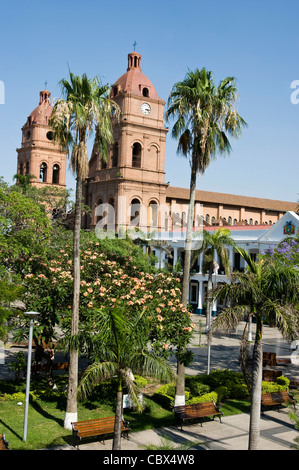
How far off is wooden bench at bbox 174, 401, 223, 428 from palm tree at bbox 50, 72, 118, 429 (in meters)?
3.33

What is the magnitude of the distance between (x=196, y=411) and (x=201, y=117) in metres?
9.74

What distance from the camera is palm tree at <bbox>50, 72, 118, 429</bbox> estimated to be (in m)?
14.2

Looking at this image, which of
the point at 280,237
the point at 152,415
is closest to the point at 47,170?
the point at 280,237

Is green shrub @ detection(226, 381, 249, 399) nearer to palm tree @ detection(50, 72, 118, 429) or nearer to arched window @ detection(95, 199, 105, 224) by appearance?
palm tree @ detection(50, 72, 118, 429)

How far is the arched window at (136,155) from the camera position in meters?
49.8

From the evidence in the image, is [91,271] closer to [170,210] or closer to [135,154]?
[135,154]

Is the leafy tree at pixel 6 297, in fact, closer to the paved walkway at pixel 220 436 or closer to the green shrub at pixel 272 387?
the paved walkway at pixel 220 436

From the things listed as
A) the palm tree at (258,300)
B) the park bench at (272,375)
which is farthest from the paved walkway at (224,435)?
the park bench at (272,375)

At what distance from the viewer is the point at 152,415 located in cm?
1620

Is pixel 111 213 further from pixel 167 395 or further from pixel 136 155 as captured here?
pixel 167 395

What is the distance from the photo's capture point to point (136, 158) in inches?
1975

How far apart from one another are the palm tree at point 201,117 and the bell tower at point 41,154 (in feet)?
159

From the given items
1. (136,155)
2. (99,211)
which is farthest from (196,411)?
(99,211)

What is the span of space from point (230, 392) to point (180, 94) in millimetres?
11311
